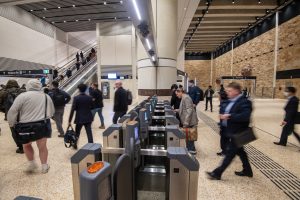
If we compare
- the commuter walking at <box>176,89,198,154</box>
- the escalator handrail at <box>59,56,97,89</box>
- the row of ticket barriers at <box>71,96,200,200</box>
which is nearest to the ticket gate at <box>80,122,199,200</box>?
the row of ticket barriers at <box>71,96,200,200</box>

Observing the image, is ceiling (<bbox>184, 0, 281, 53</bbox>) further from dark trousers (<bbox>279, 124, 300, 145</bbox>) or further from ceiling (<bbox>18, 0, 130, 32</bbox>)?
dark trousers (<bbox>279, 124, 300, 145</bbox>)

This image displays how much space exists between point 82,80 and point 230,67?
19.4 m

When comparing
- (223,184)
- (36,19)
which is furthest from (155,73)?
(36,19)

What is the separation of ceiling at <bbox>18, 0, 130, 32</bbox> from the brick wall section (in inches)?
507

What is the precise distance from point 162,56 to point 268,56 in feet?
50.2

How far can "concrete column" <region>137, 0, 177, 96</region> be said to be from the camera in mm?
8906

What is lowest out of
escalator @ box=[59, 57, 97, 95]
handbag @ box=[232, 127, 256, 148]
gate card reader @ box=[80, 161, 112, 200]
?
handbag @ box=[232, 127, 256, 148]

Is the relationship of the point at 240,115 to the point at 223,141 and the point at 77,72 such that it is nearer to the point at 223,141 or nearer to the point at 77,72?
the point at 223,141

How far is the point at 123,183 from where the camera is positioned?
1.44 m

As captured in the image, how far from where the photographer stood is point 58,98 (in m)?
5.57

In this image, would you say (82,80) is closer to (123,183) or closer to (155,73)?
(155,73)

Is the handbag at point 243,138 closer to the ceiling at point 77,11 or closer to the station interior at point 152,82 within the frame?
the station interior at point 152,82

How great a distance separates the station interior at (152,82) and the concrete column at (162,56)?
42mm

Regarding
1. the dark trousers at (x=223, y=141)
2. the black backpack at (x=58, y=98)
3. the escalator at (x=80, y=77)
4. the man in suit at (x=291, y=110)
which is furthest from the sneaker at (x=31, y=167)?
the escalator at (x=80, y=77)
